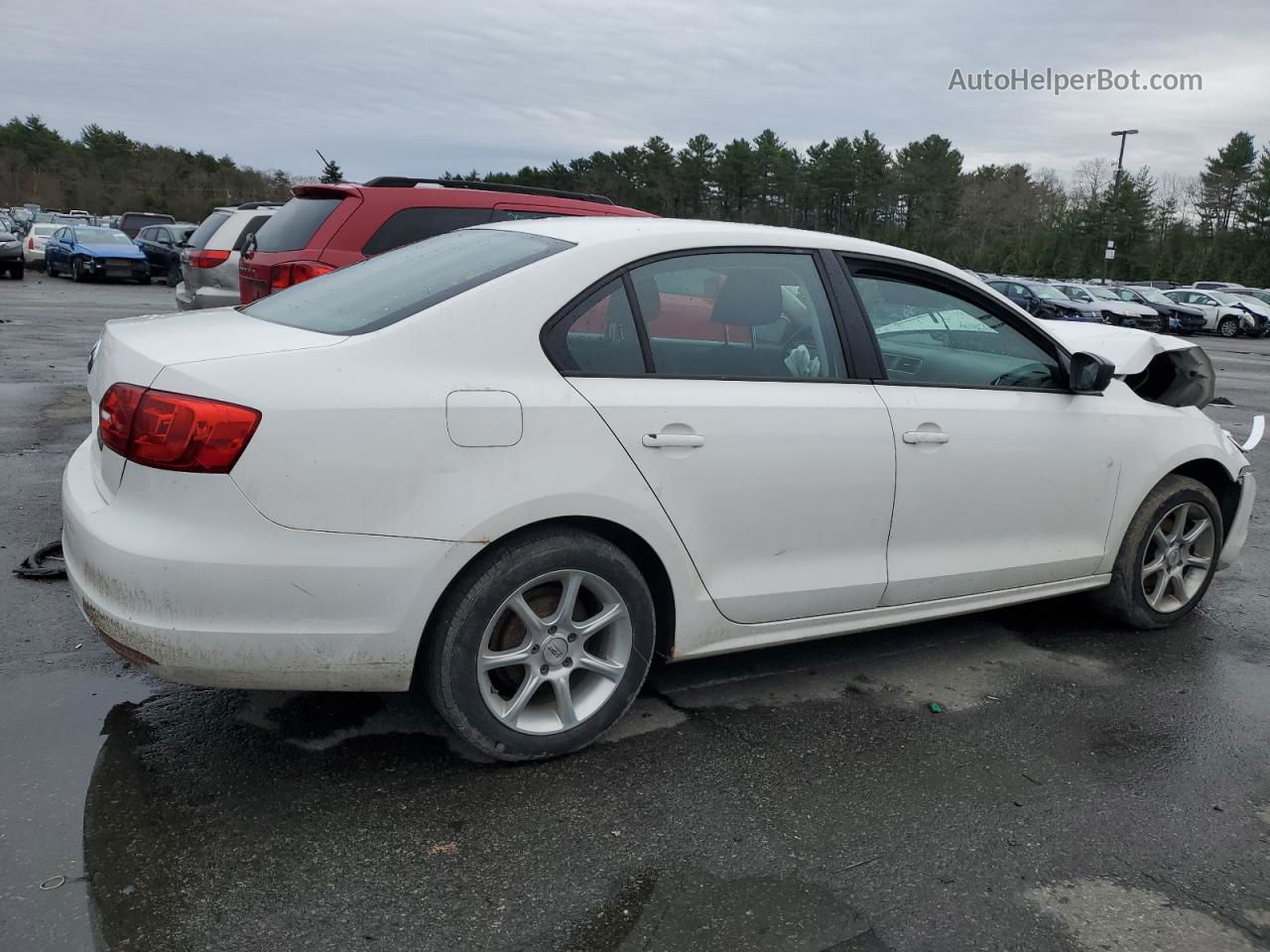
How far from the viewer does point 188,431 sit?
2707 millimetres

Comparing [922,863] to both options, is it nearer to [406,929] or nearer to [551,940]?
[551,940]

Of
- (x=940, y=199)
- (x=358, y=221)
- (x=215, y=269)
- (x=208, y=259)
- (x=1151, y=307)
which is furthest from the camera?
(x=940, y=199)

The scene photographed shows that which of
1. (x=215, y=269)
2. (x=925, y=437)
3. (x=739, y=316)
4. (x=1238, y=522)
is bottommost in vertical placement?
(x=1238, y=522)

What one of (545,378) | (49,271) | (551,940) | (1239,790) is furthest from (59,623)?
(49,271)

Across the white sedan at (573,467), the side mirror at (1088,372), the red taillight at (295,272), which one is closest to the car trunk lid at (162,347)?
the white sedan at (573,467)

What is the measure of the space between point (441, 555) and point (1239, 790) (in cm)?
260

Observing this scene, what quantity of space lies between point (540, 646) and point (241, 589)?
0.87m

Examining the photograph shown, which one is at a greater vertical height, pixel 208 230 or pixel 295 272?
pixel 208 230

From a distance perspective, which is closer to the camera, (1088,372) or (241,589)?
(241,589)

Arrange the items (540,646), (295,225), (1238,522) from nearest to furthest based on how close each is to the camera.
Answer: (540,646)
(1238,522)
(295,225)

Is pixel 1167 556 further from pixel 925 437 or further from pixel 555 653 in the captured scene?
pixel 555 653

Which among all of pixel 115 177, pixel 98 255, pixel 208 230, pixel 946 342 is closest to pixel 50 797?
pixel 946 342

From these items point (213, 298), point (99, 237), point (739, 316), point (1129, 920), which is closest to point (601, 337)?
point (739, 316)

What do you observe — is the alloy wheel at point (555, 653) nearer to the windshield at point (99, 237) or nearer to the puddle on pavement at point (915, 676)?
the puddle on pavement at point (915, 676)
